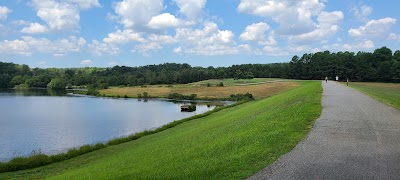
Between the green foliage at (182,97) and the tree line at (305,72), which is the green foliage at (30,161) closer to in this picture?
the green foliage at (182,97)

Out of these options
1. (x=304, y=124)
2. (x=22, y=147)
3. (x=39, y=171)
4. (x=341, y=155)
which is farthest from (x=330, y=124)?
(x=22, y=147)

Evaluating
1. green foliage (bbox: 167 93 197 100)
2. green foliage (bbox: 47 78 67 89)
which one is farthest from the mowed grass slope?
green foliage (bbox: 47 78 67 89)

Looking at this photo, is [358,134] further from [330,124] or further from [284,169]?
[284,169]

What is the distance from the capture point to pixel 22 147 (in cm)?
3056

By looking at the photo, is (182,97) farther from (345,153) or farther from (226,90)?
(345,153)

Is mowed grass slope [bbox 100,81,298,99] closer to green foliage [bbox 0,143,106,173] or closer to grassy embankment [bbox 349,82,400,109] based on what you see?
grassy embankment [bbox 349,82,400,109]

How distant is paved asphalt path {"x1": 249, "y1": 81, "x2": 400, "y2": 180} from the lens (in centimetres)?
855

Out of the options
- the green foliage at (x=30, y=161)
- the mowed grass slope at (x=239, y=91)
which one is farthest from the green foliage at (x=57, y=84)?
A: the green foliage at (x=30, y=161)

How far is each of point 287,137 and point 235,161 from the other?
315 centimetres

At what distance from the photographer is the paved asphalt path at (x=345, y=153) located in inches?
337

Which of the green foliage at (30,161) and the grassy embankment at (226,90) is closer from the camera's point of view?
the green foliage at (30,161)

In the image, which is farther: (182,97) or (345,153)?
(182,97)

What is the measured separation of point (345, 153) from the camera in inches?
412

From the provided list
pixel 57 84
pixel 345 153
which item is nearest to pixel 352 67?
pixel 345 153
